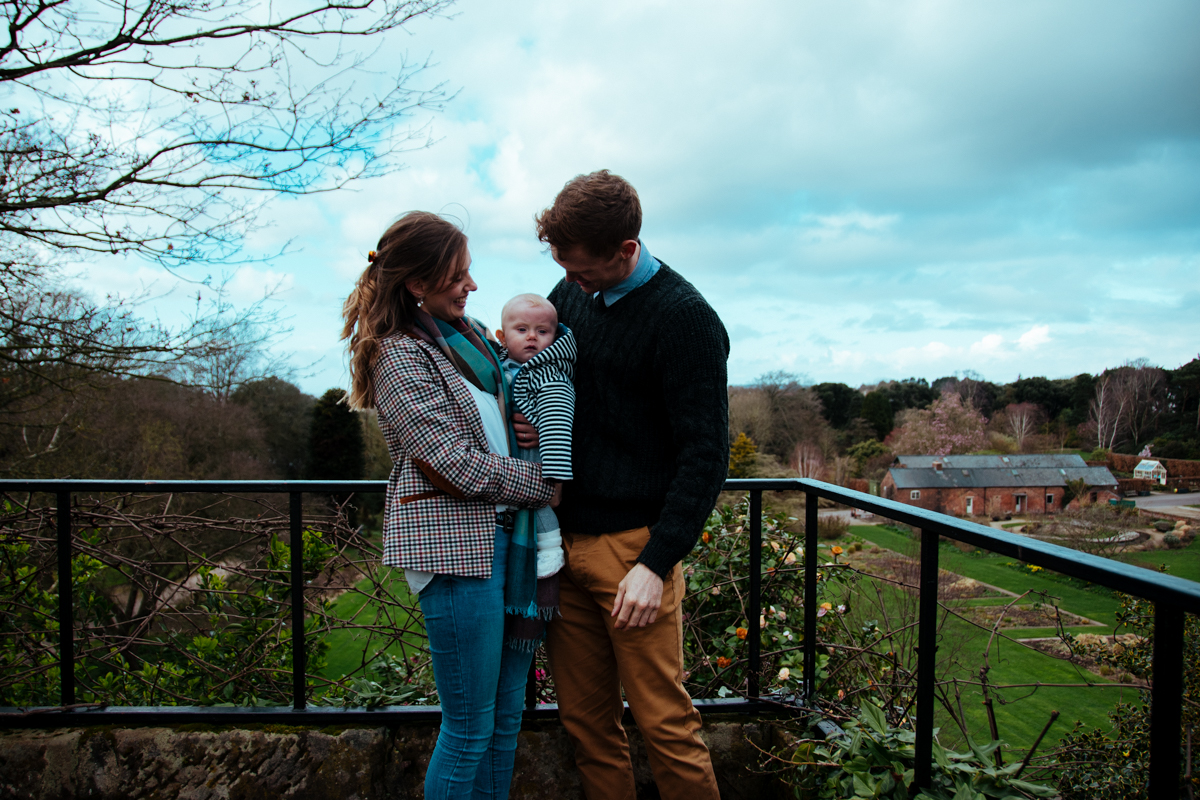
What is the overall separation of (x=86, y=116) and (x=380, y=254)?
13.1 feet

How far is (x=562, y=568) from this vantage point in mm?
1399

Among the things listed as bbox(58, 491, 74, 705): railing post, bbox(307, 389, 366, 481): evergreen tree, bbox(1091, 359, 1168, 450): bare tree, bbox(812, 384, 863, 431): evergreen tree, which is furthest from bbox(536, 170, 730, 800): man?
bbox(812, 384, 863, 431): evergreen tree

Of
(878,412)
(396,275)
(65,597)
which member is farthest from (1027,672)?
(878,412)

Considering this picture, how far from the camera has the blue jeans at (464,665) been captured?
1215mm

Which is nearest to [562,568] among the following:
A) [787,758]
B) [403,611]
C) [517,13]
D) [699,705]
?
[699,705]

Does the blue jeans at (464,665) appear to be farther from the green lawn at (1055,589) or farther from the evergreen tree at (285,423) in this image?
the evergreen tree at (285,423)

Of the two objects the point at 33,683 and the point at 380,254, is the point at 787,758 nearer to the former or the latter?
the point at 380,254

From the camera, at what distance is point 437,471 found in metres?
1.16

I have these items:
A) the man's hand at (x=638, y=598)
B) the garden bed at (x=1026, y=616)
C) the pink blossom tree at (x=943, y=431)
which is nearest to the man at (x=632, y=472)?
the man's hand at (x=638, y=598)

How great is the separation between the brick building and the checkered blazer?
23.3ft

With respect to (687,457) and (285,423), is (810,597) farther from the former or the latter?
(285,423)

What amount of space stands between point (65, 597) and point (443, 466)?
150cm

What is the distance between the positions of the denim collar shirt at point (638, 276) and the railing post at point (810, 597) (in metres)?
0.78

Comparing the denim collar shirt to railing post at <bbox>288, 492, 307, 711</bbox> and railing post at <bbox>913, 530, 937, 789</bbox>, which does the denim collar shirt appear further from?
railing post at <bbox>288, 492, 307, 711</bbox>
